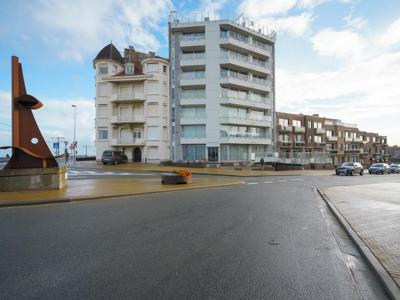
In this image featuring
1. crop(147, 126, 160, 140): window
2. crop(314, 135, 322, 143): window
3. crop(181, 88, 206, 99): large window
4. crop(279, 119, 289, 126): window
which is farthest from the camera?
crop(314, 135, 322, 143): window

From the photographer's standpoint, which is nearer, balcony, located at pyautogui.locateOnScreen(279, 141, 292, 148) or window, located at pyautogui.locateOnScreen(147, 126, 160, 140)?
window, located at pyautogui.locateOnScreen(147, 126, 160, 140)

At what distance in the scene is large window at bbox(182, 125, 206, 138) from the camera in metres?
41.3

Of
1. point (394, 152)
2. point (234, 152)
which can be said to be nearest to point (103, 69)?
point (234, 152)

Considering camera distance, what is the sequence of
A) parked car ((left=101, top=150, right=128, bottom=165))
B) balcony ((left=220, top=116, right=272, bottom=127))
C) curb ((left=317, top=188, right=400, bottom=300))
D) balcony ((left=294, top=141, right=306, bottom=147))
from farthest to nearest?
1. balcony ((left=294, top=141, right=306, bottom=147))
2. balcony ((left=220, top=116, right=272, bottom=127))
3. parked car ((left=101, top=150, right=128, bottom=165))
4. curb ((left=317, top=188, right=400, bottom=300))

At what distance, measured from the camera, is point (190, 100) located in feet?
135

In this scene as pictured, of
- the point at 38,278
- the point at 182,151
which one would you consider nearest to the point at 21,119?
the point at 38,278

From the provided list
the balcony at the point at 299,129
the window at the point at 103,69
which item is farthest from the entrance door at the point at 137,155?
the balcony at the point at 299,129

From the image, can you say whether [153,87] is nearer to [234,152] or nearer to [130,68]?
[130,68]

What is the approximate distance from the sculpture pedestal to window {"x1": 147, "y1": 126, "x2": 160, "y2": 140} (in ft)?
94.9

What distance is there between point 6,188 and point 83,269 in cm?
1093

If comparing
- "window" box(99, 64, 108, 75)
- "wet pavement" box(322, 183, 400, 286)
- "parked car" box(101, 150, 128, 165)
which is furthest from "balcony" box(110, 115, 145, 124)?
"wet pavement" box(322, 183, 400, 286)

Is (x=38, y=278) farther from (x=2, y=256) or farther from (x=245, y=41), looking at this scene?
(x=245, y=41)

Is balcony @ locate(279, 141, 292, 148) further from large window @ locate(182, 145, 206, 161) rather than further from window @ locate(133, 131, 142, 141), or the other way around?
window @ locate(133, 131, 142, 141)

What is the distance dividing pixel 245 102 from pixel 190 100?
31.1 feet
